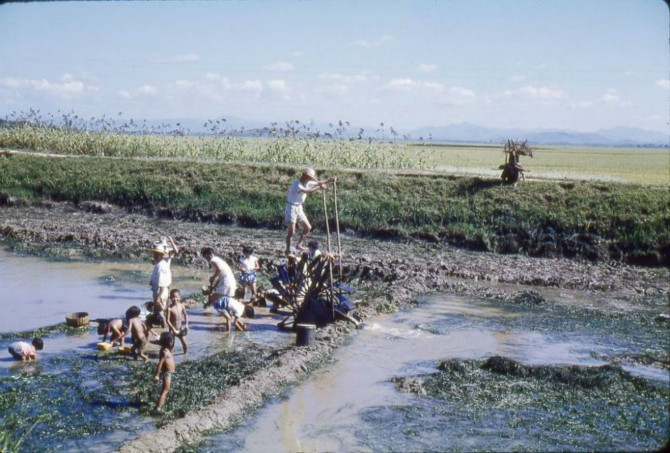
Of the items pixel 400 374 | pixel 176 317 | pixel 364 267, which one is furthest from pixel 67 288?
pixel 400 374

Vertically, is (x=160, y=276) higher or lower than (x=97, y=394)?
higher

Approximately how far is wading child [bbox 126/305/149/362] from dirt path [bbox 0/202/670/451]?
2059 mm

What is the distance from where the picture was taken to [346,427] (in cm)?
898

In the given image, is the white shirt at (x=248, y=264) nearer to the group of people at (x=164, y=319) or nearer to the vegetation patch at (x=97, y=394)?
the group of people at (x=164, y=319)

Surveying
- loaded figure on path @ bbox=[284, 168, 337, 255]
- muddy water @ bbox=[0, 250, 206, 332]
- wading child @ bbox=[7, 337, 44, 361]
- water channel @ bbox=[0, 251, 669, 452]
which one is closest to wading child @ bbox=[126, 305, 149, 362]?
water channel @ bbox=[0, 251, 669, 452]

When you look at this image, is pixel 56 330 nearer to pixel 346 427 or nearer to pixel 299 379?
pixel 299 379

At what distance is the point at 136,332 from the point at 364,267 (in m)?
8.09

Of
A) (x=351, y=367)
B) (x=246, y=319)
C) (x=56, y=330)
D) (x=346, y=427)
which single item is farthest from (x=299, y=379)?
(x=56, y=330)

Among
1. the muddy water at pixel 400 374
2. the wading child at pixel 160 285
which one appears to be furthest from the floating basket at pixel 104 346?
the muddy water at pixel 400 374

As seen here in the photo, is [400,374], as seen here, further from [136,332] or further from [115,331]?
[115,331]

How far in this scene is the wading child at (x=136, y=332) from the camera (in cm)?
1105

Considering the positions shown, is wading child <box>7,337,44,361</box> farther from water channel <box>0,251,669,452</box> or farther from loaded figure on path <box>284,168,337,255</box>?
loaded figure on path <box>284,168,337,255</box>

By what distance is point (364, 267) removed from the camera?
59.8 ft

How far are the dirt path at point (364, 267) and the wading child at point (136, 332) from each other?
2059mm
